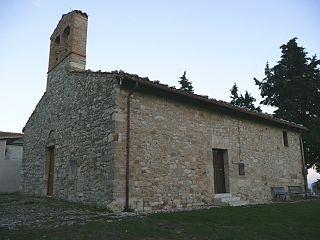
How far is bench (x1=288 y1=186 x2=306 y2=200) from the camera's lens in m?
14.3

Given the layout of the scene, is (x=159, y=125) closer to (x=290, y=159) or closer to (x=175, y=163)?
(x=175, y=163)

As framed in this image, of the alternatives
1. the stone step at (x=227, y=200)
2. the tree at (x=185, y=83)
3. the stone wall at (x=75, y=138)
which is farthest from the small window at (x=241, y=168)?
the tree at (x=185, y=83)

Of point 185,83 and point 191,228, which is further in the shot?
point 185,83

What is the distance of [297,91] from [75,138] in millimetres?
16759

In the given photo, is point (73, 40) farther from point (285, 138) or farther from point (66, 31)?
point (285, 138)

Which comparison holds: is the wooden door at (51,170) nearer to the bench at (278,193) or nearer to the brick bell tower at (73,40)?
the brick bell tower at (73,40)

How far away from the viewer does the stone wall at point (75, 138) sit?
29.8 ft

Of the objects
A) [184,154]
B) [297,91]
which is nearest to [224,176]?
[184,154]

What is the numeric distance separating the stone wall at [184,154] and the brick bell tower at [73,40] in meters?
3.85

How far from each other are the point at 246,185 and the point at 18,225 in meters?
8.90

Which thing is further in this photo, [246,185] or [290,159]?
[290,159]

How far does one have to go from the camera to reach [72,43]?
11.9m

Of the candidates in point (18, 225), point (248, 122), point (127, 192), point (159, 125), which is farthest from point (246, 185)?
point (18, 225)

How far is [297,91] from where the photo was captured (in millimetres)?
21328
